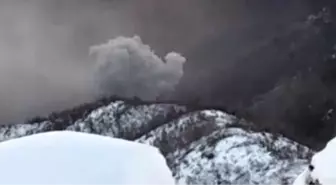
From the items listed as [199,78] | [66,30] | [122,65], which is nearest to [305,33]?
[199,78]

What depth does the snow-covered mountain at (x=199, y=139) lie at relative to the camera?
1655cm

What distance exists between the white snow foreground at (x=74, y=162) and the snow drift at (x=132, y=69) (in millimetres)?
10641

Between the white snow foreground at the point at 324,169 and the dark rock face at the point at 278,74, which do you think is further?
the dark rock face at the point at 278,74

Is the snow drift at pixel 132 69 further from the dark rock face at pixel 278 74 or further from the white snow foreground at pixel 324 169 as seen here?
the white snow foreground at pixel 324 169

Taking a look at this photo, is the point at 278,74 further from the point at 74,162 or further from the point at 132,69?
the point at 74,162

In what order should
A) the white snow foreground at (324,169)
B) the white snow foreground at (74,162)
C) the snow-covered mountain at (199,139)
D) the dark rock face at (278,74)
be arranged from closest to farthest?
the white snow foreground at (74,162)
the white snow foreground at (324,169)
the dark rock face at (278,74)
the snow-covered mountain at (199,139)

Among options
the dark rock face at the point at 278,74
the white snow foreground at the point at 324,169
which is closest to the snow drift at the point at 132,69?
the dark rock face at the point at 278,74

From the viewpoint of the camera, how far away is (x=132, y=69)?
16.9m

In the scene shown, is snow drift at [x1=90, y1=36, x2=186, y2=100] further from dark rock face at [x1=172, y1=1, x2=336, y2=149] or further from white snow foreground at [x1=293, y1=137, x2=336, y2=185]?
white snow foreground at [x1=293, y1=137, x2=336, y2=185]

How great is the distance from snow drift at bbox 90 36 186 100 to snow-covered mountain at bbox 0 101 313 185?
816mm

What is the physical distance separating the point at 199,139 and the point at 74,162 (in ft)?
50.0

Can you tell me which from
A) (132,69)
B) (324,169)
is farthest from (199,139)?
(324,169)

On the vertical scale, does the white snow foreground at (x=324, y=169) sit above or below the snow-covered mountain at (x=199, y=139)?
below

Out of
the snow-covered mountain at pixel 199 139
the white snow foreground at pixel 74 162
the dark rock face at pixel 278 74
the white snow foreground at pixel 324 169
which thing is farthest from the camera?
the snow-covered mountain at pixel 199 139
